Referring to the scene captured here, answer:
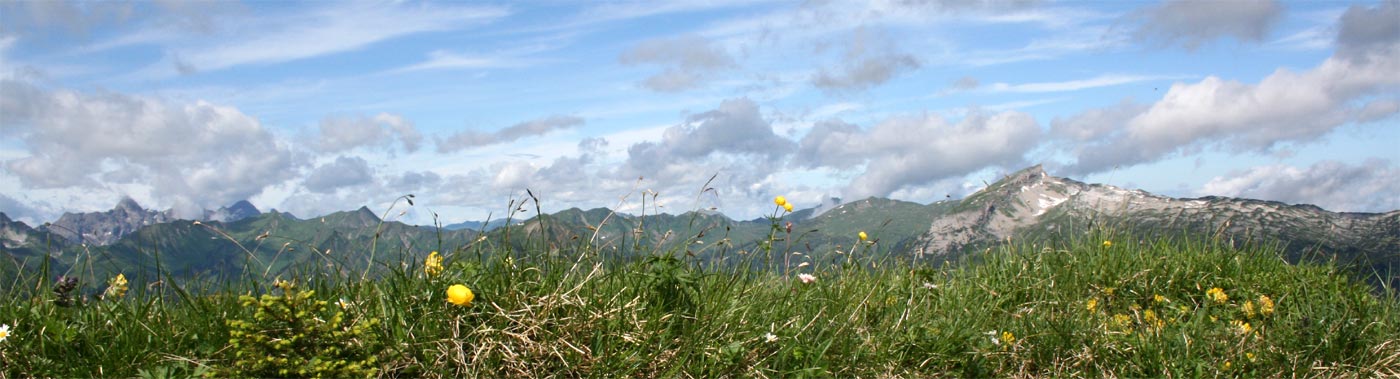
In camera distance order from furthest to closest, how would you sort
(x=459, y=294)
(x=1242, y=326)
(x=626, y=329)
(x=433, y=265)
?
1. (x=1242, y=326)
2. (x=433, y=265)
3. (x=626, y=329)
4. (x=459, y=294)

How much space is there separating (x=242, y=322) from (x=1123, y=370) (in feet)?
15.8

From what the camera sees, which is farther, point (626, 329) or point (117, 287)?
point (117, 287)

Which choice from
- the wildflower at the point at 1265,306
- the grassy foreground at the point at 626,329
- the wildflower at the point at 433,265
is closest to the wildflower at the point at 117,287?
the grassy foreground at the point at 626,329

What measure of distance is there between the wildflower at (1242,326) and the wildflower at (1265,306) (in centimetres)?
20

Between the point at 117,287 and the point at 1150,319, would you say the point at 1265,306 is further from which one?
the point at 117,287

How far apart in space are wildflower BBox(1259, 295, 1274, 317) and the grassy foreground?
0.03 metres

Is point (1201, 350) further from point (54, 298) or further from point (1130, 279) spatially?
point (54, 298)

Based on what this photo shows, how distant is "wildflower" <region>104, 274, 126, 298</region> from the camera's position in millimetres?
5098

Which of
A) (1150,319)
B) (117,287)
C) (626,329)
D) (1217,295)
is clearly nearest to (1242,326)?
(1150,319)

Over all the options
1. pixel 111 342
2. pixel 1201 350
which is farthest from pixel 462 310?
pixel 1201 350

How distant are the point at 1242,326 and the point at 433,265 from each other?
5348mm

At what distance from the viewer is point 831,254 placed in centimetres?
711

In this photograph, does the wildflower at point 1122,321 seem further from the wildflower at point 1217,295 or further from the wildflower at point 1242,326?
the wildflower at point 1217,295

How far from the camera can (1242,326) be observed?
5969mm
